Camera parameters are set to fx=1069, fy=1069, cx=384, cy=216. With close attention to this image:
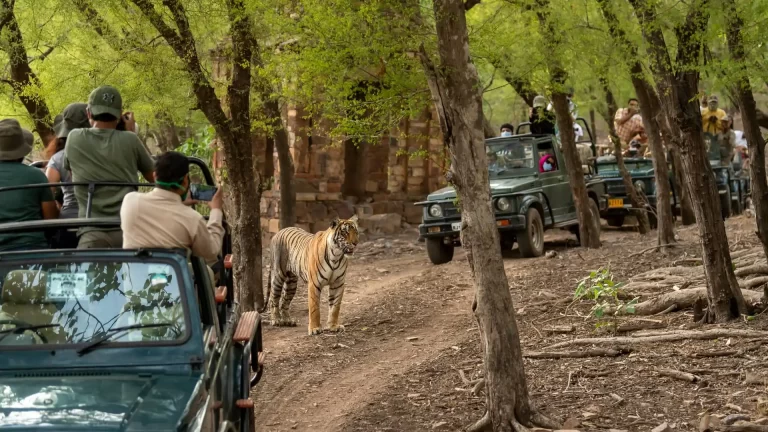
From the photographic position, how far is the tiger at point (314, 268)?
482 inches

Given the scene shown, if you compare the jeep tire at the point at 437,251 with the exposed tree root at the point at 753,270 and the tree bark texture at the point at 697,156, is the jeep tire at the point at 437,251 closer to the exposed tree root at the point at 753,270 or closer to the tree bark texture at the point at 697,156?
the exposed tree root at the point at 753,270

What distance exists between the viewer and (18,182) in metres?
6.96

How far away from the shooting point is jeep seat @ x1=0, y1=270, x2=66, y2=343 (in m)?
5.52

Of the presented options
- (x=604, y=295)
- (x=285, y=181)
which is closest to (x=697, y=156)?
(x=604, y=295)

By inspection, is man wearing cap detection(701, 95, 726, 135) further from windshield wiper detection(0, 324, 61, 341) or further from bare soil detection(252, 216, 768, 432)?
windshield wiper detection(0, 324, 61, 341)

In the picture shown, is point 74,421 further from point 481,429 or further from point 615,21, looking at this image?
point 615,21

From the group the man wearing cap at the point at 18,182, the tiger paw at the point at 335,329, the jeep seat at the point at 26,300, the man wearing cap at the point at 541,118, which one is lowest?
the tiger paw at the point at 335,329

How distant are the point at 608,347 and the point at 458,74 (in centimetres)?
346

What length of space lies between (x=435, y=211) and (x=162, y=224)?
39.4 ft

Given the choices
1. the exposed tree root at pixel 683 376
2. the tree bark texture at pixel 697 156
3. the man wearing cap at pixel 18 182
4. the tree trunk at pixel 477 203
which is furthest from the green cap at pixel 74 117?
the tree bark texture at pixel 697 156

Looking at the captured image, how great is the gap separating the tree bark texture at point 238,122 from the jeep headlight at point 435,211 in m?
4.71

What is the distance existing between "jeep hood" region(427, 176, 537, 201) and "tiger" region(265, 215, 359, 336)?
4783mm

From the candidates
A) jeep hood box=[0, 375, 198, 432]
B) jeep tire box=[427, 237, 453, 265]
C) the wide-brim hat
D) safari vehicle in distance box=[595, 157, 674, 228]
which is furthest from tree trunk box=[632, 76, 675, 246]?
jeep hood box=[0, 375, 198, 432]

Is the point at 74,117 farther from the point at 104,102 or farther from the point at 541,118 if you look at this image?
the point at 541,118
